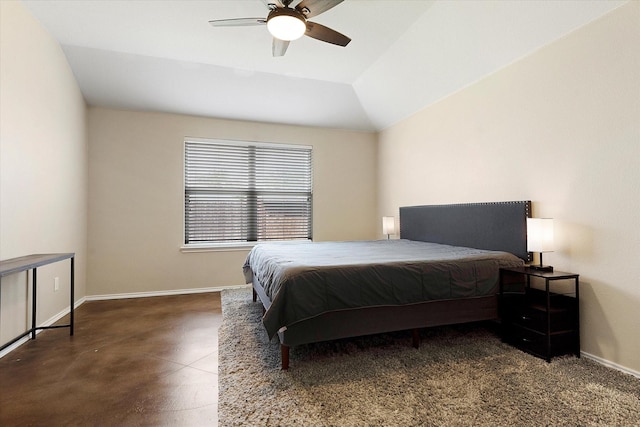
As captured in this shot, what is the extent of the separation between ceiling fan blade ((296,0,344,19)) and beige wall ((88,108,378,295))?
9.14 feet

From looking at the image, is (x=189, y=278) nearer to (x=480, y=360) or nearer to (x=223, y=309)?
(x=223, y=309)

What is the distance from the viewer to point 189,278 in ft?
14.6

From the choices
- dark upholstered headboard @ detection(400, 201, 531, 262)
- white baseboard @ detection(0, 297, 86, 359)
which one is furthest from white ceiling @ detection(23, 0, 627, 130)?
white baseboard @ detection(0, 297, 86, 359)

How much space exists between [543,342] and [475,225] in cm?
130

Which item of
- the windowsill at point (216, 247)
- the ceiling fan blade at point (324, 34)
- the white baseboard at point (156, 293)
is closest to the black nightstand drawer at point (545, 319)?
the ceiling fan blade at point (324, 34)

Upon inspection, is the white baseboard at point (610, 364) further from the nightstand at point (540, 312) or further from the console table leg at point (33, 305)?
the console table leg at point (33, 305)

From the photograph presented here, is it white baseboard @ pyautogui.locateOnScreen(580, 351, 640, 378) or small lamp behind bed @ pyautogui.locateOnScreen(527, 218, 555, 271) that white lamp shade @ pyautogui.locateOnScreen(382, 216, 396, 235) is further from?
white baseboard @ pyautogui.locateOnScreen(580, 351, 640, 378)

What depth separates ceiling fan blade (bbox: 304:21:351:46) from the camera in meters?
2.31

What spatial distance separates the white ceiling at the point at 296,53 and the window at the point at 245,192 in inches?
21.4

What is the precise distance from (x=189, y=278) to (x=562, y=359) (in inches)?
167

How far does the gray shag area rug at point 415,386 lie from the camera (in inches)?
63.4

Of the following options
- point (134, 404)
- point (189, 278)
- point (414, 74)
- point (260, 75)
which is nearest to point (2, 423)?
point (134, 404)

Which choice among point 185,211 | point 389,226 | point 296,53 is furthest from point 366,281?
point 185,211

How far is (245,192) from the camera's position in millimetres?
4820
